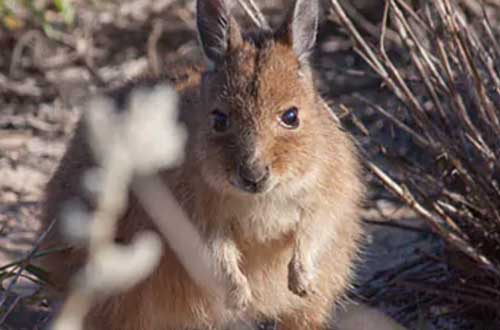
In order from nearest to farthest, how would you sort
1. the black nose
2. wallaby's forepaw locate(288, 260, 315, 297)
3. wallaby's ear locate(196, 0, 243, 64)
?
the black nose → wallaby's ear locate(196, 0, 243, 64) → wallaby's forepaw locate(288, 260, 315, 297)

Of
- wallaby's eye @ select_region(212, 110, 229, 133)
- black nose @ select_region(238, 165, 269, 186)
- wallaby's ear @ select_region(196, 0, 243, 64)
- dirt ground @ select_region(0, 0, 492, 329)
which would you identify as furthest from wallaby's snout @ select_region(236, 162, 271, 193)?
dirt ground @ select_region(0, 0, 492, 329)

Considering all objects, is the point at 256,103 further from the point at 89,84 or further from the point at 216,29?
the point at 89,84

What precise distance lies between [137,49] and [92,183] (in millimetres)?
5204

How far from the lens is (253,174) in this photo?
3.24m

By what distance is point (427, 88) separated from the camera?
4.14 metres

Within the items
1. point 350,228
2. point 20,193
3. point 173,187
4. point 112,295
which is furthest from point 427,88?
point 20,193

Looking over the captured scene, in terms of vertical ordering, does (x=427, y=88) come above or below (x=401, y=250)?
above

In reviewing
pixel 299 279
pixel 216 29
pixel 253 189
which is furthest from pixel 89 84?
pixel 253 189

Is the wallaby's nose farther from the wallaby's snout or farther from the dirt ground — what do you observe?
the dirt ground

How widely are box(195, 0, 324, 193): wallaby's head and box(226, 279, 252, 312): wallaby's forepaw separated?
16.1 inches

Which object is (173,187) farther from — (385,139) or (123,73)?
(123,73)

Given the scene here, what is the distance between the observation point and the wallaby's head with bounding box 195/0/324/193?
332 centimetres

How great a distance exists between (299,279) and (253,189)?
58 cm

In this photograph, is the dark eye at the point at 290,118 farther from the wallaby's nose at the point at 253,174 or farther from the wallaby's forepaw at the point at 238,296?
the wallaby's forepaw at the point at 238,296
